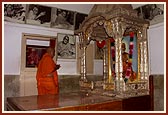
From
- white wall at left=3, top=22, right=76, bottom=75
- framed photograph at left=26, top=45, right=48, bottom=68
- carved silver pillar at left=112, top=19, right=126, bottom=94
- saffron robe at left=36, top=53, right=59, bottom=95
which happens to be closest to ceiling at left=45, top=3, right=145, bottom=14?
white wall at left=3, top=22, right=76, bottom=75

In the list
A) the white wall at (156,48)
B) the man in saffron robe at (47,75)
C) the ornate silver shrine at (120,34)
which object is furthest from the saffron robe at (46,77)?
the white wall at (156,48)

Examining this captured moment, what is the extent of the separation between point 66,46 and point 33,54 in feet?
3.04

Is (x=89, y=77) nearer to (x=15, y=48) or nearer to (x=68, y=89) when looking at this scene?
(x=68, y=89)

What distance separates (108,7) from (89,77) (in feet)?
8.01

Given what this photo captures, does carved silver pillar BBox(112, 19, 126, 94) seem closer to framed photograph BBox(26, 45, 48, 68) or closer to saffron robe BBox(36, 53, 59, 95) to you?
saffron robe BBox(36, 53, 59, 95)

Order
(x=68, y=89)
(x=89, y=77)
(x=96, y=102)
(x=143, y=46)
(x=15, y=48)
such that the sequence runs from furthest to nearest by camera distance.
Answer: (x=89, y=77), (x=68, y=89), (x=15, y=48), (x=143, y=46), (x=96, y=102)

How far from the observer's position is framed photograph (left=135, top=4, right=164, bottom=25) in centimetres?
419

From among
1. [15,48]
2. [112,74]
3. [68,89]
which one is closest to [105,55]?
[112,74]

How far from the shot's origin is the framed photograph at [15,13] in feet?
14.4

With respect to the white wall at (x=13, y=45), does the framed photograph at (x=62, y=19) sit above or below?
above

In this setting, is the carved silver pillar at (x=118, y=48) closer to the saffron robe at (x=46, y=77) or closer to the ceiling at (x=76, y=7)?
the ceiling at (x=76, y=7)

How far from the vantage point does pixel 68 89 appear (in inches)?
210

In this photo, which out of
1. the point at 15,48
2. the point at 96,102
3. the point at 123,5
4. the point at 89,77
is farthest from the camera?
the point at 89,77

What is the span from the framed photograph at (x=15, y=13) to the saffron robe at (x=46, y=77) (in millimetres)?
1057
